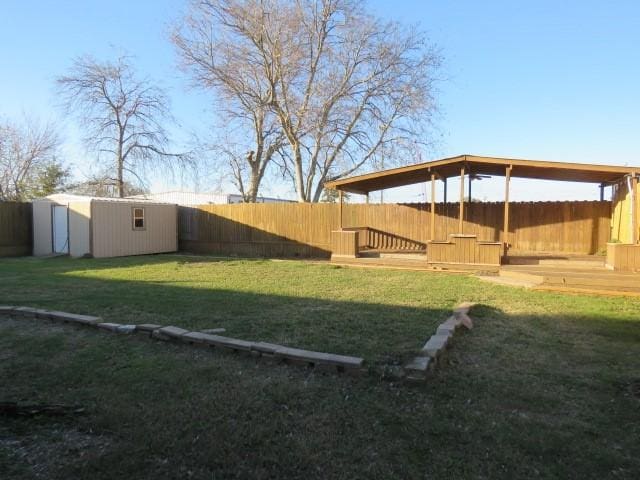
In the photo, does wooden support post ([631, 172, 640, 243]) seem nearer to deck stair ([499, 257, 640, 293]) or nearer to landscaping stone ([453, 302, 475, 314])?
deck stair ([499, 257, 640, 293])

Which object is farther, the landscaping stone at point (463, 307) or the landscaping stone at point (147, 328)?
the landscaping stone at point (463, 307)

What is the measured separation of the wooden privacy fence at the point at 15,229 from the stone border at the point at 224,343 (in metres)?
12.9

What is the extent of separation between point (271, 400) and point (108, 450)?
1.10 metres

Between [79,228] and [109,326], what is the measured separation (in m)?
11.8

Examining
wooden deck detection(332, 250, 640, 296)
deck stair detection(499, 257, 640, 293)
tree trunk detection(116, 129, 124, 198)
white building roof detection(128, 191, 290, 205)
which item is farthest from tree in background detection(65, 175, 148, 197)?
deck stair detection(499, 257, 640, 293)

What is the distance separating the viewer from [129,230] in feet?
54.1

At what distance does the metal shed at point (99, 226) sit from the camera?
50.1 ft

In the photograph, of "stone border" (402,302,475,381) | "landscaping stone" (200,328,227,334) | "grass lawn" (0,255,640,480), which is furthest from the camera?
"landscaping stone" (200,328,227,334)

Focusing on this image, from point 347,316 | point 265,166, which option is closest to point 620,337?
point 347,316

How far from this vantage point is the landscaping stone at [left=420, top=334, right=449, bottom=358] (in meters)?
4.00

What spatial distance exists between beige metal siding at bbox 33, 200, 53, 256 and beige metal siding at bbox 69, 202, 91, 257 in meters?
1.48

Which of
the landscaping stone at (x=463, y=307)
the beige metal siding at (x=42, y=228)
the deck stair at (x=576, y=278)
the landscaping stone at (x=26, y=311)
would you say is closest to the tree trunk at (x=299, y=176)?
the beige metal siding at (x=42, y=228)

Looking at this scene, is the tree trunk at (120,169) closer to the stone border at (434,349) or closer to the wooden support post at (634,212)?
the wooden support post at (634,212)

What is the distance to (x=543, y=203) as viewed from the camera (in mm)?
13500
